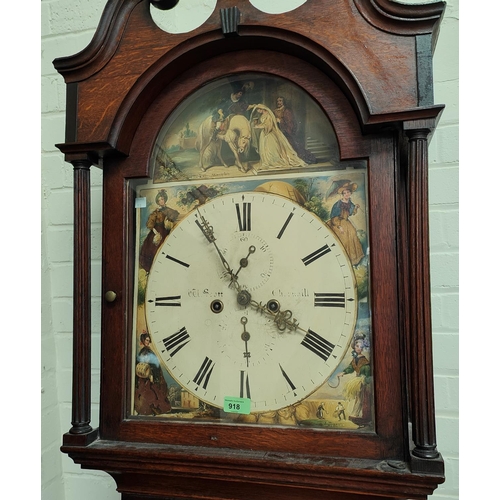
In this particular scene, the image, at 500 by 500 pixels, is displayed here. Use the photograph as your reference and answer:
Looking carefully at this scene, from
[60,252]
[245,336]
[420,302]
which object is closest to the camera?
[420,302]

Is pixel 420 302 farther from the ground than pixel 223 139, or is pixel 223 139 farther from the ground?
pixel 223 139

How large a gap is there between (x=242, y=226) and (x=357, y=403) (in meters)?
0.34

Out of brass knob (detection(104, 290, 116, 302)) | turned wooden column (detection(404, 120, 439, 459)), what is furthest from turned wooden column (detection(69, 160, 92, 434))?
turned wooden column (detection(404, 120, 439, 459))

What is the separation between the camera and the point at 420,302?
2.43 feet

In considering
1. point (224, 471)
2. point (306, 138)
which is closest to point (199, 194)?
point (306, 138)

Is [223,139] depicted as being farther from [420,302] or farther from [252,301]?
[420,302]

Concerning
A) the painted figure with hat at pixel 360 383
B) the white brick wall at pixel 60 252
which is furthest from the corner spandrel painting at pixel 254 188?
the white brick wall at pixel 60 252

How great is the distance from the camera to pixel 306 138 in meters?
0.85

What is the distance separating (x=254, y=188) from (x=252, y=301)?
0.19 meters

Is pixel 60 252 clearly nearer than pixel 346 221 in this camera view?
No

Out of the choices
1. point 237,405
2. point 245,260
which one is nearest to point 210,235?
point 245,260

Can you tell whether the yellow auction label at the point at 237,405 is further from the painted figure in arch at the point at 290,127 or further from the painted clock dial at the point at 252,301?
the painted figure in arch at the point at 290,127

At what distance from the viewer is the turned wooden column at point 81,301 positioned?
875mm

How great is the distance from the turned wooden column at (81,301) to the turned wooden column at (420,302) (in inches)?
21.2
